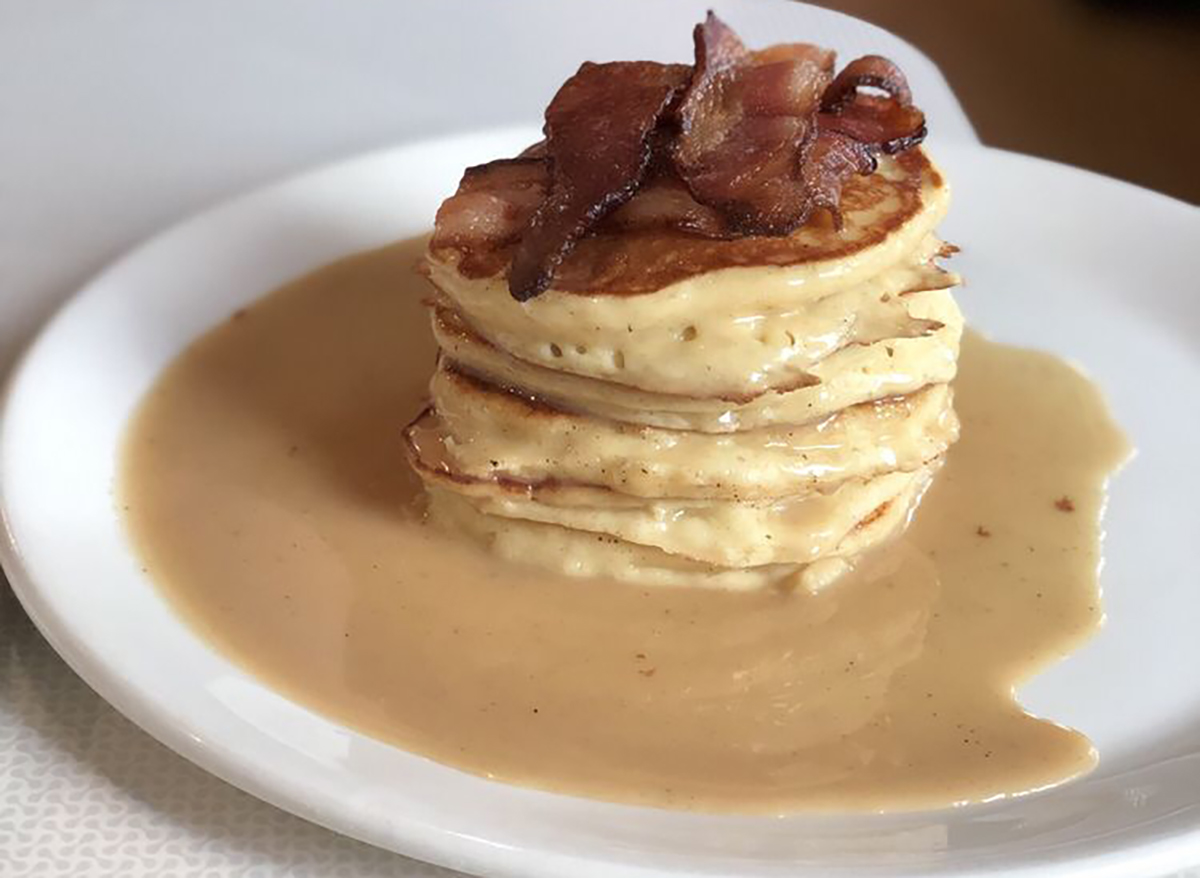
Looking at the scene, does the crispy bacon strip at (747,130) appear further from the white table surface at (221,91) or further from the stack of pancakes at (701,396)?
the white table surface at (221,91)

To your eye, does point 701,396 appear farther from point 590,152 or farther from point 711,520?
point 590,152

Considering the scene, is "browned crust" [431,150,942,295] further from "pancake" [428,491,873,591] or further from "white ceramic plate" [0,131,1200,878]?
"white ceramic plate" [0,131,1200,878]

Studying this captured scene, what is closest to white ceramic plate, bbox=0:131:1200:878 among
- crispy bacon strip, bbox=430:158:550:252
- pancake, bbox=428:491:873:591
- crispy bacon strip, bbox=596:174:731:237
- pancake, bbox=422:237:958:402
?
pancake, bbox=428:491:873:591

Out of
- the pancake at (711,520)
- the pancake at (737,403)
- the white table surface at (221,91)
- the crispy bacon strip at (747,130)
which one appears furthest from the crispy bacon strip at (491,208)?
the white table surface at (221,91)

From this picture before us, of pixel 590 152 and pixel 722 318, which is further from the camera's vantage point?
pixel 590 152

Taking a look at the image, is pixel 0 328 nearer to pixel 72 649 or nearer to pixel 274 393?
pixel 274 393

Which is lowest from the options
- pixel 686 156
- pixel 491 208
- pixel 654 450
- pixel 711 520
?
pixel 711 520

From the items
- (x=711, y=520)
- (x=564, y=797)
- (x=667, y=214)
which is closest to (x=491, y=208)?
(x=667, y=214)
